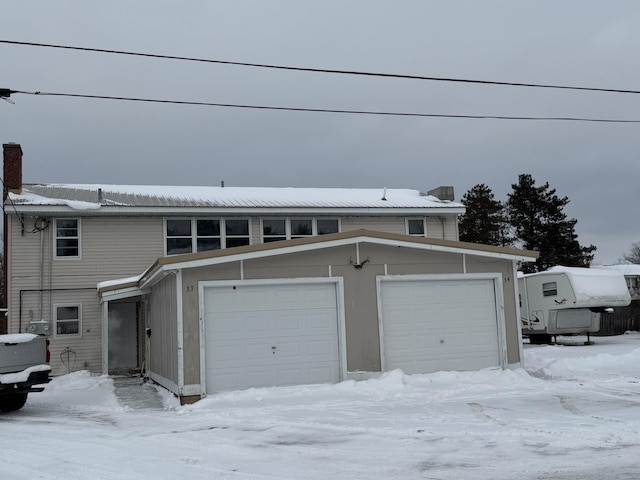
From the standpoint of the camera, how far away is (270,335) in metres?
14.2

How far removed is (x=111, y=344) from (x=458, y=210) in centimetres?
1284

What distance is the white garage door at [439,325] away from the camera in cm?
1515

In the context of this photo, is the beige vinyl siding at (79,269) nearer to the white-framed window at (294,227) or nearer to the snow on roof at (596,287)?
the white-framed window at (294,227)

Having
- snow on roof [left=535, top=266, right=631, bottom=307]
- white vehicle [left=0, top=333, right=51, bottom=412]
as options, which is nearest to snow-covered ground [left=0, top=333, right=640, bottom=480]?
white vehicle [left=0, top=333, right=51, bottom=412]

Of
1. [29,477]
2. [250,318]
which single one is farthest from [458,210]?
[29,477]

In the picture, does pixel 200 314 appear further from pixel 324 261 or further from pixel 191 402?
pixel 324 261

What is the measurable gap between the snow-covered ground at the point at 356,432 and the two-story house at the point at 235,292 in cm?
73

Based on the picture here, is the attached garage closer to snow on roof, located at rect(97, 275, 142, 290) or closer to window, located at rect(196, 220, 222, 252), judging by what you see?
snow on roof, located at rect(97, 275, 142, 290)

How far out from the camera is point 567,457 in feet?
25.6

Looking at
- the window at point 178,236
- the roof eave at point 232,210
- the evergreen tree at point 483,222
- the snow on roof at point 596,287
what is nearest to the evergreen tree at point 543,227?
the evergreen tree at point 483,222

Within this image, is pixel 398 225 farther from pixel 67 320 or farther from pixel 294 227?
pixel 67 320

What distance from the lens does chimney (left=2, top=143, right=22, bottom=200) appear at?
2136 cm

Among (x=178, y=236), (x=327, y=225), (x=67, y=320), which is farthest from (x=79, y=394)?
(x=327, y=225)

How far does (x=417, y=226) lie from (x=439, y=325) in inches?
352
